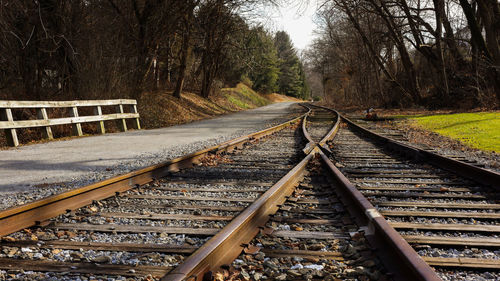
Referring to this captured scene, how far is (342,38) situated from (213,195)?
3818 centimetres

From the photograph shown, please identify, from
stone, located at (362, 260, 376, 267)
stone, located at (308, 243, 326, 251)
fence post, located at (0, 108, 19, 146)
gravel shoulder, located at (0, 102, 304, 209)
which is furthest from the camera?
fence post, located at (0, 108, 19, 146)

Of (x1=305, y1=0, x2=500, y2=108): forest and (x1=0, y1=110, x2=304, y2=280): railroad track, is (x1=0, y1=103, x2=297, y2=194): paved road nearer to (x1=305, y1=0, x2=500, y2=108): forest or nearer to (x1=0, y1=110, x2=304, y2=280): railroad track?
(x1=0, y1=110, x2=304, y2=280): railroad track

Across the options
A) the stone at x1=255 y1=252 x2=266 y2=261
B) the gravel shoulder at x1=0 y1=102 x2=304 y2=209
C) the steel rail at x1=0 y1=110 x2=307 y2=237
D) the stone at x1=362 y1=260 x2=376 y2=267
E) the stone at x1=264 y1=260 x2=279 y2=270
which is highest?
the gravel shoulder at x1=0 y1=102 x2=304 y2=209

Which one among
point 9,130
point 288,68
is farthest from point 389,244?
point 288,68


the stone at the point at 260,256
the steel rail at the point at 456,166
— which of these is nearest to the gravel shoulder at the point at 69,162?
the stone at the point at 260,256

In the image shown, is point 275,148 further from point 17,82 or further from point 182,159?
point 17,82

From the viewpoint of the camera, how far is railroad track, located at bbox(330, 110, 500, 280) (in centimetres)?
229

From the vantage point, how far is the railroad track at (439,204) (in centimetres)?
229

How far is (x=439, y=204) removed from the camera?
358 cm

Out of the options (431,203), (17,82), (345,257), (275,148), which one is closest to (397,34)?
(275,148)

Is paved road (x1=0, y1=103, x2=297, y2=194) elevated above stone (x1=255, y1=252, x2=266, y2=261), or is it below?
above

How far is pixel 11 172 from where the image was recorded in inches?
216

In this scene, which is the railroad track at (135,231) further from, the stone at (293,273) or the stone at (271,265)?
the stone at (293,273)

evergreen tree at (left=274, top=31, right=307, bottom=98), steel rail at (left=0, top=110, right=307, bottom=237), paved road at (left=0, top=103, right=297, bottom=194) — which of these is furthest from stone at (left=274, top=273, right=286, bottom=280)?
evergreen tree at (left=274, top=31, right=307, bottom=98)
